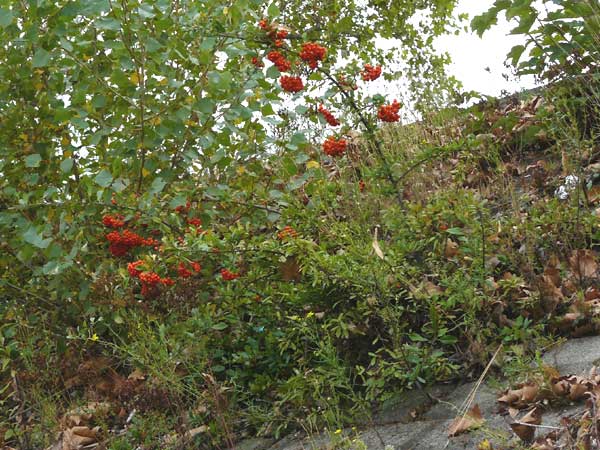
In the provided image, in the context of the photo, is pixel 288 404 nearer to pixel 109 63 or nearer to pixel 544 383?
pixel 544 383

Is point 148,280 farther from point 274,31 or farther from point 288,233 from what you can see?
point 274,31

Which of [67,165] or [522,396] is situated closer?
[522,396]

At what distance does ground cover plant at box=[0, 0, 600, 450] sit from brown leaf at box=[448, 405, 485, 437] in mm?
305

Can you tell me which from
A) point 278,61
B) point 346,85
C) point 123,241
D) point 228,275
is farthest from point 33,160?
point 346,85

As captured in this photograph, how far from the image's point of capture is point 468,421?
3.02m

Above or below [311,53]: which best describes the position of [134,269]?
below

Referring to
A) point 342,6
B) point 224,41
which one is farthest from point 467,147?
point 342,6

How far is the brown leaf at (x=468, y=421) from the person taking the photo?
9.83ft

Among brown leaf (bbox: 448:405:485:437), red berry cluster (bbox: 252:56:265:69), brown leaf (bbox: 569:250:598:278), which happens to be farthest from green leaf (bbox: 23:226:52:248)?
brown leaf (bbox: 569:250:598:278)

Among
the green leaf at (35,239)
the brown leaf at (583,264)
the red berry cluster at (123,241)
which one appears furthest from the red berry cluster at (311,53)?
the green leaf at (35,239)

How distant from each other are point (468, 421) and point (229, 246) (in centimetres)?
173

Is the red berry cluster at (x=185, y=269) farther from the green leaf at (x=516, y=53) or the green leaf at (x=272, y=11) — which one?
the green leaf at (x=516, y=53)

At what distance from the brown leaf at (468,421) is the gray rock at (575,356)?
15.9 inches

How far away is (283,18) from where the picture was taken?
26.2ft
